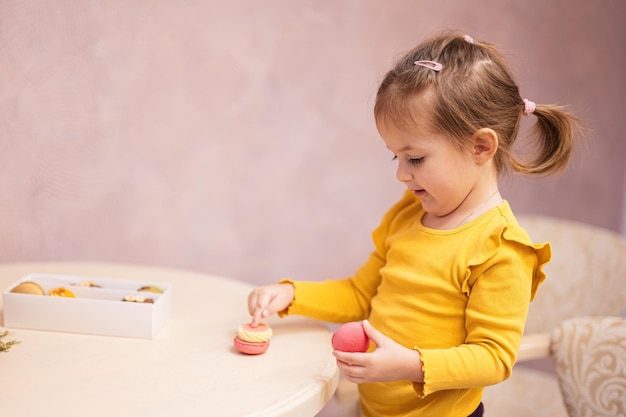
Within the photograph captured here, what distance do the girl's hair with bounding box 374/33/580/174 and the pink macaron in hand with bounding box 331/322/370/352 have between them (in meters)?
0.31

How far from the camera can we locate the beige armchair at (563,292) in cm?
154

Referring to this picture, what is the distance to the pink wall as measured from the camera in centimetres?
147

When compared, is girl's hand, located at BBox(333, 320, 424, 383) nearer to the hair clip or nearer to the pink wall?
the hair clip

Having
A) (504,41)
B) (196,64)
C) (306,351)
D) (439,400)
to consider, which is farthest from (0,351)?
(504,41)

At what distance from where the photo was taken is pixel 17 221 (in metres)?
1.51

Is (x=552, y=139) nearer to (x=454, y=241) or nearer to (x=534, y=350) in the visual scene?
(x=454, y=241)

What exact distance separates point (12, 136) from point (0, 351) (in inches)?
24.3

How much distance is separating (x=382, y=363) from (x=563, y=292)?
85cm

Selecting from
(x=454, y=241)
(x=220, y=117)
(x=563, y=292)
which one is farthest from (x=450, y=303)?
(x=220, y=117)

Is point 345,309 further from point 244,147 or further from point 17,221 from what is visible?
point 17,221

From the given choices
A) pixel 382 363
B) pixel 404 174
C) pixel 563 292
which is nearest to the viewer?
pixel 382 363

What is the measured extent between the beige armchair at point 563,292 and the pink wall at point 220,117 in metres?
0.44

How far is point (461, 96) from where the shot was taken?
3.20 ft

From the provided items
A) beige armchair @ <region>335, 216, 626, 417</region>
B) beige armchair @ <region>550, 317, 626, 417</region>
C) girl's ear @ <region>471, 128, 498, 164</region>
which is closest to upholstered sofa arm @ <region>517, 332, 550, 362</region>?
beige armchair @ <region>550, 317, 626, 417</region>
